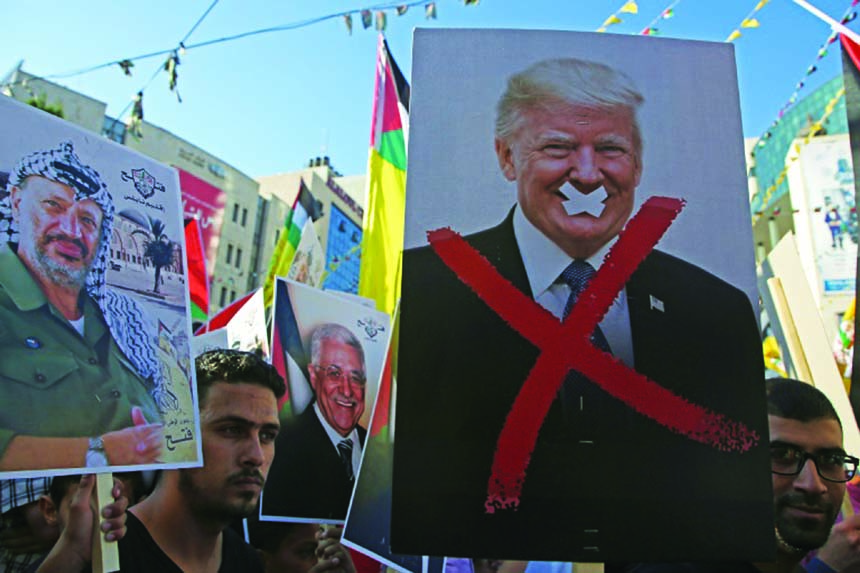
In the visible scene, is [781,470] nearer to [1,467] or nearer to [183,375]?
[183,375]

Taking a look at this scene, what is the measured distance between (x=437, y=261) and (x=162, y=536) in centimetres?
158

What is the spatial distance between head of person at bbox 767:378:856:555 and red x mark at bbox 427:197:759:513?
769mm

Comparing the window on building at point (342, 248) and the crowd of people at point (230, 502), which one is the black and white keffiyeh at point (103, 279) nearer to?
the crowd of people at point (230, 502)

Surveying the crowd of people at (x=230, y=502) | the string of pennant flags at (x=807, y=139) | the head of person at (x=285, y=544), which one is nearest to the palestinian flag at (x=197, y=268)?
the head of person at (x=285, y=544)

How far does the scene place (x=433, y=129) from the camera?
2.22 metres

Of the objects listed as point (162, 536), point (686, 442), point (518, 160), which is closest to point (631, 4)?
point (518, 160)

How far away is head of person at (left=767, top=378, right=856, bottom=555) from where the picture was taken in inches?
101

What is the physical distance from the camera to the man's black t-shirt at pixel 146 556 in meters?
2.57

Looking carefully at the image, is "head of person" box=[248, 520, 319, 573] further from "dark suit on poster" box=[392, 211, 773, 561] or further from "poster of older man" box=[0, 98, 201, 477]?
"dark suit on poster" box=[392, 211, 773, 561]

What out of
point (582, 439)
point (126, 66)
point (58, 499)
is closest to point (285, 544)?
point (58, 499)

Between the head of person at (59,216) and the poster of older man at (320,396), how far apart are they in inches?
62.9

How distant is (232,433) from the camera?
3029mm

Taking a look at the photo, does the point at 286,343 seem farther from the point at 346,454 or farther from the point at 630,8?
the point at 630,8

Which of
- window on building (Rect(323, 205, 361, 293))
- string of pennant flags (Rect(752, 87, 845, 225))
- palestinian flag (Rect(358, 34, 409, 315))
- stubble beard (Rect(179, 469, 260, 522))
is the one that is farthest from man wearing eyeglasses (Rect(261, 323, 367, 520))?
window on building (Rect(323, 205, 361, 293))
